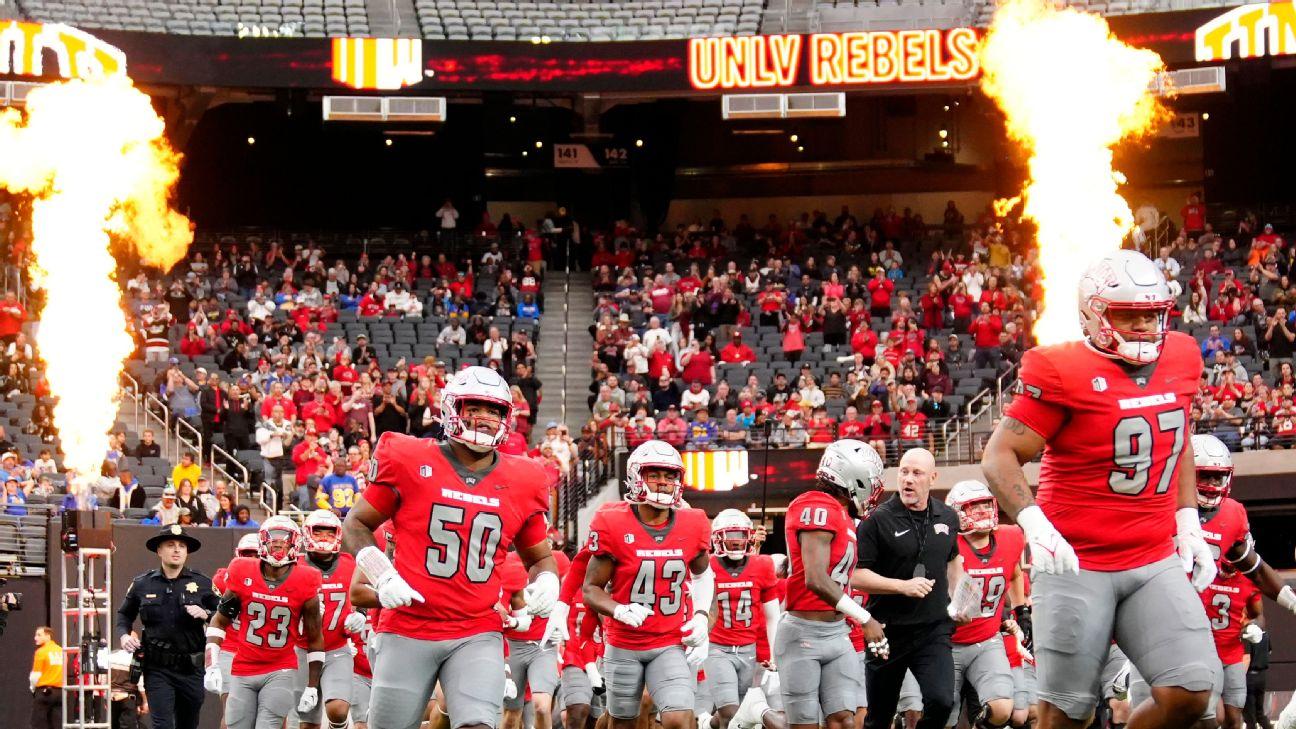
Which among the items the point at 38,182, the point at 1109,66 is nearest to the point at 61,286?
the point at 38,182

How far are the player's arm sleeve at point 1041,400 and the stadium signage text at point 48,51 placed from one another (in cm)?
2377

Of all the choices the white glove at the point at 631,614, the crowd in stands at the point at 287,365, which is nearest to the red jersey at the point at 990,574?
the white glove at the point at 631,614

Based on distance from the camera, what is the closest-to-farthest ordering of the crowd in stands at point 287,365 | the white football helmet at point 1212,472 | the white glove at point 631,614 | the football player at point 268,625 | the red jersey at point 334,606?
1. the white glove at point 631,614
2. the white football helmet at point 1212,472
3. the football player at point 268,625
4. the red jersey at point 334,606
5. the crowd in stands at point 287,365

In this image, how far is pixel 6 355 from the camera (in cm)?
2495

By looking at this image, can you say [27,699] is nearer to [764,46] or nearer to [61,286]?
[61,286]

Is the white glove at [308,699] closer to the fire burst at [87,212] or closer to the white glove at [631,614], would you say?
the white glove at [631,614]

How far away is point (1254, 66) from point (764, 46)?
7.81m

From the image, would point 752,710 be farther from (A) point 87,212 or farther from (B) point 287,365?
(A) point 87,212

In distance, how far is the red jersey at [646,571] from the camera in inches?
423

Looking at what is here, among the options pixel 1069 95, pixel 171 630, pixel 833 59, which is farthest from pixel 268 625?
pixel 1069 95

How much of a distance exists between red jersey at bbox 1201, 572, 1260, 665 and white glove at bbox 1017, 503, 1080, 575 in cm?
404

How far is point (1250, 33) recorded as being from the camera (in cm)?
2869

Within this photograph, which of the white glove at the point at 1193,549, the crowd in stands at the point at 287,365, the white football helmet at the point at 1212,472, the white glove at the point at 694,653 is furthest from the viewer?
the crowd in stands at the point at 287,365

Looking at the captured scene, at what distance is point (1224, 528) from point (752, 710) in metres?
3.17
